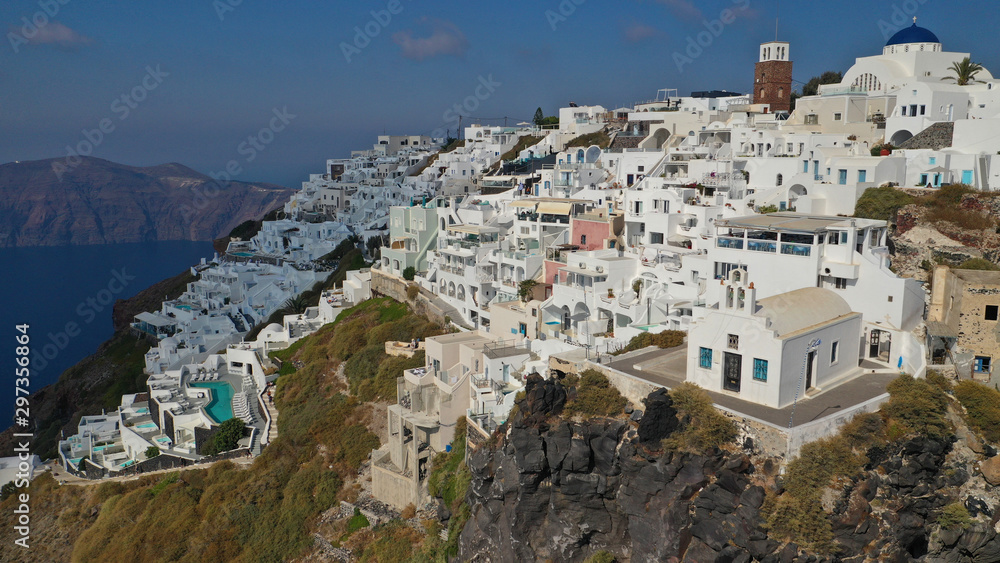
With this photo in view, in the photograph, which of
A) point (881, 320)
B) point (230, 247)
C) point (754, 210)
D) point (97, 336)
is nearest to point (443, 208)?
point (754, 210)

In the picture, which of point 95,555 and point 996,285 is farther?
point 95,555

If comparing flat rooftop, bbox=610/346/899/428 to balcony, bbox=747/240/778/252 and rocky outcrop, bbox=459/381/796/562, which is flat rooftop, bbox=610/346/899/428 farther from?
balcony, bbox=747/240/778/252

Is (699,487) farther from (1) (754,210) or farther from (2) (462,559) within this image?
(1) (754,210)

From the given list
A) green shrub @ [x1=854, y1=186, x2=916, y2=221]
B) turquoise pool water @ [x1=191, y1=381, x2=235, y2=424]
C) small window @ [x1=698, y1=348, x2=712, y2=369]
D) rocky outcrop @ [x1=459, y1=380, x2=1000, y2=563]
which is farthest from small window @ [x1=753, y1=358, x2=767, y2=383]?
turquoise pool water @ [x1=191, y1=381, x2=235, y2=424]

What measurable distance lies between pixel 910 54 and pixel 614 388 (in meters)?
28.6

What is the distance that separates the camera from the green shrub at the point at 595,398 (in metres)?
18.9

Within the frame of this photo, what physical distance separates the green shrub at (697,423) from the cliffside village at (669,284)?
417mm

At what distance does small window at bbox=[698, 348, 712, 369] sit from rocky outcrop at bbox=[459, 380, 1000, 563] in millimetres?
1379

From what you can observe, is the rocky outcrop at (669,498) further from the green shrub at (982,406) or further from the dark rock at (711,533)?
the green shrub at (982,406)

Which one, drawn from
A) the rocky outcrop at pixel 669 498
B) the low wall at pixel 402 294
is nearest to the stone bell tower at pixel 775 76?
the low wall at pixel 402 294

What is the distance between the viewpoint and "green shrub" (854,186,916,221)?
2398cm

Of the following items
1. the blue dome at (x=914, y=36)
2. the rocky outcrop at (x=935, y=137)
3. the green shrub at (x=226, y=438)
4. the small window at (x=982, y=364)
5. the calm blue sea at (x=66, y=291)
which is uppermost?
the blue dome at (x=914, y=36)

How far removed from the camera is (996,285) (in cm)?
1922

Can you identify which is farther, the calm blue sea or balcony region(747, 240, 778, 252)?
the calm blue sea
